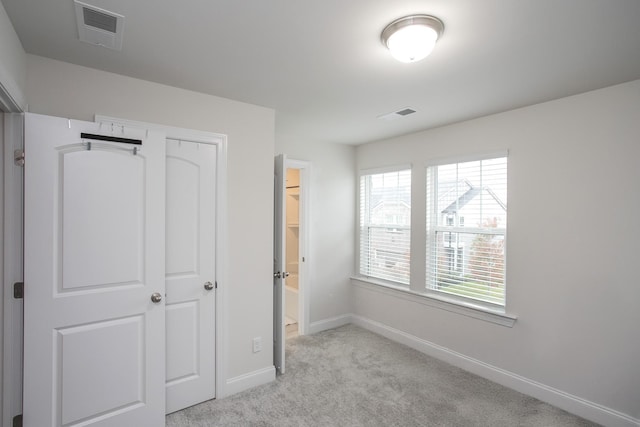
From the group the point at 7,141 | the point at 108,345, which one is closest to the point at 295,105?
the point at 7,141

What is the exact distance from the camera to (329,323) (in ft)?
13.9

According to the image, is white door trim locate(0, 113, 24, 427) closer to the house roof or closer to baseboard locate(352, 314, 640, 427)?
baseboard locate(352, 314, 640, 427)

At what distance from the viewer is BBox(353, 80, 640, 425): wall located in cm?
228

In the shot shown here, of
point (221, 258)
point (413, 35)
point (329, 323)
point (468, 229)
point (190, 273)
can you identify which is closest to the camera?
point (413, 35)

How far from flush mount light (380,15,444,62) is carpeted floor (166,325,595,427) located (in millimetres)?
2455

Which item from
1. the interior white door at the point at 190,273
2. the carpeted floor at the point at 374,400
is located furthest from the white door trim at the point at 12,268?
the carpeted floor at the point at 374,400

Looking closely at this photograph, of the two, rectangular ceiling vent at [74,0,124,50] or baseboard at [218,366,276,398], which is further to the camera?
baseboard at [218,366,276,398]

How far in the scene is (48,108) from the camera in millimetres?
2012

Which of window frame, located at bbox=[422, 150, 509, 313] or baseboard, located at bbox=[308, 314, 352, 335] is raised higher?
window frame, located at bbox=[422, 150, 509, 313]

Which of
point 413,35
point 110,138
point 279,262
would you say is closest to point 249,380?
point 279,262

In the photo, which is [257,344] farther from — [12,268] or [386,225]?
[386,225]

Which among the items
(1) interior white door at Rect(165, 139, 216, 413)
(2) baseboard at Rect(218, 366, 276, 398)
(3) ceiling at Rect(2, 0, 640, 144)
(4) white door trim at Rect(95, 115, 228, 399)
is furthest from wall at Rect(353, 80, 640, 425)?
(1) interior white door at Rect(165, 139, 216, 413)

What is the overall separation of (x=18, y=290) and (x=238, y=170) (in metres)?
1.59

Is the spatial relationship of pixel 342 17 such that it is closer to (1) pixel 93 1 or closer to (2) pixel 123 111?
(1) pixel 93 1
